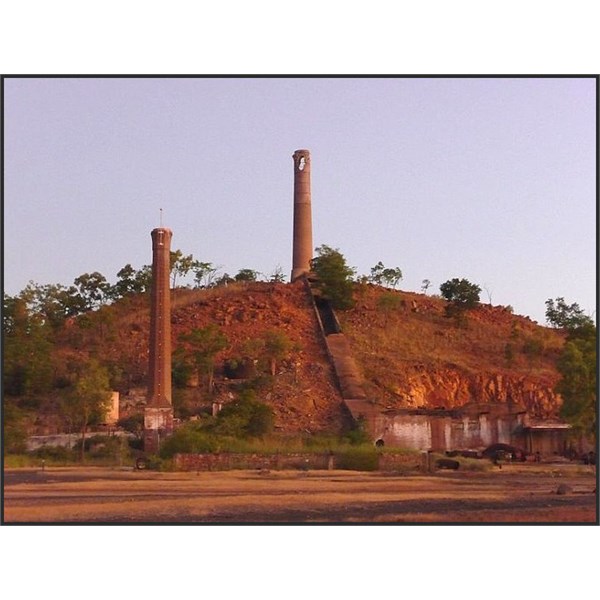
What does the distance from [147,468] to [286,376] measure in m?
11.3

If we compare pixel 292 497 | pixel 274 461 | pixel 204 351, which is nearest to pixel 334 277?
pixel 204 351

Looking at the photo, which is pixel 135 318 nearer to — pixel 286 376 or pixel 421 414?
pixel 286 376

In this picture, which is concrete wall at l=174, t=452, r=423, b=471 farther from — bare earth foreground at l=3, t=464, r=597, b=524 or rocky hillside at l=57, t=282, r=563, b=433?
rocky hillside at l=57, t=282, r=563, b=433

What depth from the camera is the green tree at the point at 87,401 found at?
118 feet

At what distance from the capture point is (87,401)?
35969mm

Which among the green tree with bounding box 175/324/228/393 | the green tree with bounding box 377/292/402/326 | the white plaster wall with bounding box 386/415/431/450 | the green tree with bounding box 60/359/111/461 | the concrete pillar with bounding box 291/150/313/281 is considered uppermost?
the concrete pillar with bounding box 291/150/313/281

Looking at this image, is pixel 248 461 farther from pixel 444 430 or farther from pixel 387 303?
pixel 387 303

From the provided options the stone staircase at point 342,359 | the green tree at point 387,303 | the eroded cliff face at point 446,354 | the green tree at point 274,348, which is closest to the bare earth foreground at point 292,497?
the stone staircase at point 342,359

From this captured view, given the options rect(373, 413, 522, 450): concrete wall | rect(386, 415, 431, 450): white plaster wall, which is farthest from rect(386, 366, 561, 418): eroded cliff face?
rect(386, 415, 431, 450): white plaster wall

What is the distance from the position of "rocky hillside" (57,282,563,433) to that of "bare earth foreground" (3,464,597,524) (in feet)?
30.9

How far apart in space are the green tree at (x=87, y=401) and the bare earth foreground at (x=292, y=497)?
5828mm

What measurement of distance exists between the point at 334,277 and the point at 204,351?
31.9 feet

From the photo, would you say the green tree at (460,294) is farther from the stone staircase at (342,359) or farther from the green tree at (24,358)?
the green tree at (24,358)

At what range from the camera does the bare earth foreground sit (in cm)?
2039
